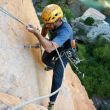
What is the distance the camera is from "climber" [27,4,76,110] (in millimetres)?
5598

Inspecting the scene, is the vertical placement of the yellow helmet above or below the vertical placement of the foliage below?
above

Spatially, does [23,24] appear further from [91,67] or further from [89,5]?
[89,5]

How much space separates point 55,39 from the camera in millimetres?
Answer: 5684

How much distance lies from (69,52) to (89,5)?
36325mm

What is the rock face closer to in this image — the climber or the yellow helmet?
the climber

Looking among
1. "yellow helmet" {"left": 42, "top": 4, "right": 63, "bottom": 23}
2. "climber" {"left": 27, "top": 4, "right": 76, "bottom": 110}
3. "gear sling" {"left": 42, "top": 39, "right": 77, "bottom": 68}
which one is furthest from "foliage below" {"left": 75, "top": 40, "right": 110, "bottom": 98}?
"yellow helmet" {"left": 42, "top": 4, "right": 63, "bottom": 23}

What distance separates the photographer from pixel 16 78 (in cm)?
564

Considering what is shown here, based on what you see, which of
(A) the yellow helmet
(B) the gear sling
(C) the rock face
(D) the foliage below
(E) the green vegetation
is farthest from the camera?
(E) the green vegetation

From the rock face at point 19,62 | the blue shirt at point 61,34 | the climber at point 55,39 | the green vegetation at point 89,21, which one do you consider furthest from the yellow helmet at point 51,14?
the green vegetation at point 89,21

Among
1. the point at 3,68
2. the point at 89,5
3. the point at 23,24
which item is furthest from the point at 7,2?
the point at 89,5

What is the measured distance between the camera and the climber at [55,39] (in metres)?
5.60

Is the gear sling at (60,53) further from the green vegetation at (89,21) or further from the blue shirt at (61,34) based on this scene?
the green vegetation at (89,21)

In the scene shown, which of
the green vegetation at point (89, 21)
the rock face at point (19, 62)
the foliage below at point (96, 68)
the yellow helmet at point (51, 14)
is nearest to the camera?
the rock face at point (19, 62)

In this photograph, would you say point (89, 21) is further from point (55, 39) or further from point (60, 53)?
point (55, 39)
